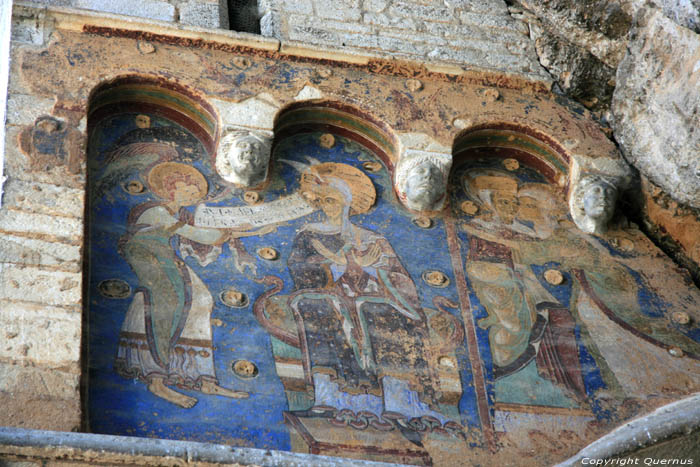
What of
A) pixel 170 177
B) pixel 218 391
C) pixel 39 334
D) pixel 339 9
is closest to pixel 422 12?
pixel 339 9

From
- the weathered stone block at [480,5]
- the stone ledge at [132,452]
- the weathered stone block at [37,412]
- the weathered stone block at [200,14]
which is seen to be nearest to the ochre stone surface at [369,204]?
the weathered stone block at [37,412]

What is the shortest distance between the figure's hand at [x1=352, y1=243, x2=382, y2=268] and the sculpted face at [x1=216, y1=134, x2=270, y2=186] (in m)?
0.73

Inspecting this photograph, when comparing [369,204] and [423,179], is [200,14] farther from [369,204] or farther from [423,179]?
[423,179]

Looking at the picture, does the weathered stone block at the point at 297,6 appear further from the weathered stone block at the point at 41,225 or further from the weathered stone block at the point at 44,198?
the weathered stone block at the point at 41,225

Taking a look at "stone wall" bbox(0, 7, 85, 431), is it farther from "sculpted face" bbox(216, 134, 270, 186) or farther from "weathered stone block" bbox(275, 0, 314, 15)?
"weathered stone block" bbox(275, 0, 314, 15)

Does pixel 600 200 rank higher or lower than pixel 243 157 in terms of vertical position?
lower

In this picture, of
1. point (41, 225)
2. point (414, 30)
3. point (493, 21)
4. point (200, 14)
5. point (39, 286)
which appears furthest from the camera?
point (493, 21)

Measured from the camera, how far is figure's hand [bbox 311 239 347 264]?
5676 millimetres

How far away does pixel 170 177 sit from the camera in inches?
228

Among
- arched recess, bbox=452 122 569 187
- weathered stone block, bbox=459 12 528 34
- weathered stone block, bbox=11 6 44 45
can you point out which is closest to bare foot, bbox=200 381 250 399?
arched recess, bbox=452 122 569 187

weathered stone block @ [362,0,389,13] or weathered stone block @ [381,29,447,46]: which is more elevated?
weathered stone block @ [362,0,389,13]

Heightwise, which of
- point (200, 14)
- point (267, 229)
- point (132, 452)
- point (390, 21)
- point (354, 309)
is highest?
point (200, 14)

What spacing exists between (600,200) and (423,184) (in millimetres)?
1088

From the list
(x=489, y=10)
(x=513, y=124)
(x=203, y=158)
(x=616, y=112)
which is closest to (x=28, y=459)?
(x=203, y=158)
